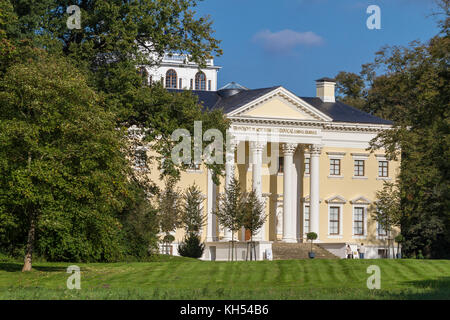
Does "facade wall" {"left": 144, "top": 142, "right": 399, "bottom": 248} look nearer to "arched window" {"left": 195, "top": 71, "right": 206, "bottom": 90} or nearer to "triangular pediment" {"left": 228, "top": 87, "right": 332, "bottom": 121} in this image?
"triangular pediment" {"left": 228, "top": 87, "right": 332, "bottom": 121}

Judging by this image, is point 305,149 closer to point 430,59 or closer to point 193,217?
point 193,217

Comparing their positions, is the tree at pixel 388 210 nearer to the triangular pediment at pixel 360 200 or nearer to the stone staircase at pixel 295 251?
the triangular pediment at pixel 360 200

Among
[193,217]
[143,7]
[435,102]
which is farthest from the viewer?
[193,217]

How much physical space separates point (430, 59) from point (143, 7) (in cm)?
1239

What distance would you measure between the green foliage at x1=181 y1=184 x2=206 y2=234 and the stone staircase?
223 inches

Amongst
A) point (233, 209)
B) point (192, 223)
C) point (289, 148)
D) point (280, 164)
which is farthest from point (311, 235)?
point (192, 223)

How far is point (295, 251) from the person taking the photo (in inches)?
2386

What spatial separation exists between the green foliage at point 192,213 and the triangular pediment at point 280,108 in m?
6.95

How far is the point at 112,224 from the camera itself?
28.2 metres

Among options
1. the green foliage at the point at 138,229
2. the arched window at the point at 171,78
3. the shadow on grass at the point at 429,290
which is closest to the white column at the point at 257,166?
the green foliage at the point at 138,229

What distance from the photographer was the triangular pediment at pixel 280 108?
61.7 metres

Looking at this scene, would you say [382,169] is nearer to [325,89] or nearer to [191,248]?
[325,89]

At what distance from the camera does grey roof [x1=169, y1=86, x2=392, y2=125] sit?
63656mm

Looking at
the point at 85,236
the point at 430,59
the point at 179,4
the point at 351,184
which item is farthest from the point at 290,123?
the point at 85,236
